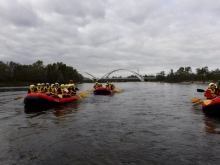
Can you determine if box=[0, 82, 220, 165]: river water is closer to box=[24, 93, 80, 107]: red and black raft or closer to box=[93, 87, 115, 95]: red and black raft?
box=[24, 93, 80, 107]: red and black raft

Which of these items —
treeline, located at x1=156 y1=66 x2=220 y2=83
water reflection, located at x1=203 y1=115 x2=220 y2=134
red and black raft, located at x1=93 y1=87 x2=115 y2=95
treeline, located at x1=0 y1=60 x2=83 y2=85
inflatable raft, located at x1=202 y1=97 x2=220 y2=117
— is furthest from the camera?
treeline, located at x1=156 y1=66 x2=220 y2=83

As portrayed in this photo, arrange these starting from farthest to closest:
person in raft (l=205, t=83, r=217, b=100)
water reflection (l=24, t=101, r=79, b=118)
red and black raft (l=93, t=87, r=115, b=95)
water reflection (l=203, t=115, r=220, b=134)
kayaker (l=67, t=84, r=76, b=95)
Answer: red and black raft (l=93, t=87, r=115, b=95), kayaker (l=67, t=84, r=76, b=95), person in raft (l=205, t=83, r=217, b=100), water reflection (l=24, t=101, r=79, b=118), water reflection (l=203, t=115, r=220, b=134)

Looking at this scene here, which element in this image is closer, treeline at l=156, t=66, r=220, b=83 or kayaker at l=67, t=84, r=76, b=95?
kayaker at l=67, t=84, r=76, b=95

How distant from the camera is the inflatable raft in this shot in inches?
558

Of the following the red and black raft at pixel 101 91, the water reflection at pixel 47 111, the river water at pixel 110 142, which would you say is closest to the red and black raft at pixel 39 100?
the water reflection at pixel 47 111

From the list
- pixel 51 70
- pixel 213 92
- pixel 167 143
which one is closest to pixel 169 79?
pixel 51 70

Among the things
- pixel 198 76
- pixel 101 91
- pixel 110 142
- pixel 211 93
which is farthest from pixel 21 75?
pixel 198 76

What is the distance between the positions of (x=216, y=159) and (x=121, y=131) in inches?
→ 181

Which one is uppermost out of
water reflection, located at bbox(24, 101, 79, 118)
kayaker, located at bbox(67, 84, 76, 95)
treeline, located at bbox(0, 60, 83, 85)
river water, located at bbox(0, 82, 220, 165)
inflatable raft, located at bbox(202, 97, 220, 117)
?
treeline, located at bbox(0, 60, 83, 85)

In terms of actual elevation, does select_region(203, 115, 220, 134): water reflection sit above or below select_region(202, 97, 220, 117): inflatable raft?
below

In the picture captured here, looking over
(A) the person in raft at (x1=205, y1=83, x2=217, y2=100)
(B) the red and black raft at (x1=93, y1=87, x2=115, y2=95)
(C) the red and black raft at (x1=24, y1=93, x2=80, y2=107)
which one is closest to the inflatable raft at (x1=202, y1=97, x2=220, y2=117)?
(A) the person in raft at (x1=205, y1=83, x2=217, y2=100)

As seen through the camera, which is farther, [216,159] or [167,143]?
[167,143]

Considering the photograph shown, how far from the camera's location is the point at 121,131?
1053 cm

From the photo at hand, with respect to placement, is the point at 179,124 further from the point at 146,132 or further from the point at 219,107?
the point at 219,107
